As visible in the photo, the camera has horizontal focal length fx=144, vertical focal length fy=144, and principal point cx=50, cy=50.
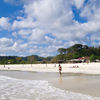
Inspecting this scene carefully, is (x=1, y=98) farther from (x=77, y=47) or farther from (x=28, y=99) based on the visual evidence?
(x=77, y=47)

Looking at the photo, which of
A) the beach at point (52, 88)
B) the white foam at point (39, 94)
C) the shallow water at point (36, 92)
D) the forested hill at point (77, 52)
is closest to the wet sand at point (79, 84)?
the beach at point (52, 88)

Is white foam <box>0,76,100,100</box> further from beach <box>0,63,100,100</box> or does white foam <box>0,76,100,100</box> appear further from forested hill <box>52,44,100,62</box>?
forested hill <box>52,44,100,62</box>

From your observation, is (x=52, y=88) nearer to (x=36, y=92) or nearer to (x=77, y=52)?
(x=36, y=92)

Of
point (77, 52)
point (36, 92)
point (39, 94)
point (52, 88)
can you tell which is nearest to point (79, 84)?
point (52, 88)

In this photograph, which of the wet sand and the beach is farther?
the wet sand

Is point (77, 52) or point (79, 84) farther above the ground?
point (77, 52)

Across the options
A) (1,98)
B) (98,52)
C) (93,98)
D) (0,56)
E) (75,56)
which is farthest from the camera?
(0,56)

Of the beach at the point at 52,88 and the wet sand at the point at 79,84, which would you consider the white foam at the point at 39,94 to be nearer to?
the beach at the point at 52,88

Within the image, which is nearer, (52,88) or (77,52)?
(52,88)

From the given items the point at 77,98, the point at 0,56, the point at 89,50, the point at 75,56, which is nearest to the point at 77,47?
the point at 89,50

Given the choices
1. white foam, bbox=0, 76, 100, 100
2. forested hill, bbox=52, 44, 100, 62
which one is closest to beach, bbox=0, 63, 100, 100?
white foam, bbox=0, 76, 100, 100

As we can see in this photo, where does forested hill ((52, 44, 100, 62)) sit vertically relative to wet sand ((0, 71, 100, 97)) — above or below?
above

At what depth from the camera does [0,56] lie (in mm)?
134500

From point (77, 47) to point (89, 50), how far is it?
26.7ft
